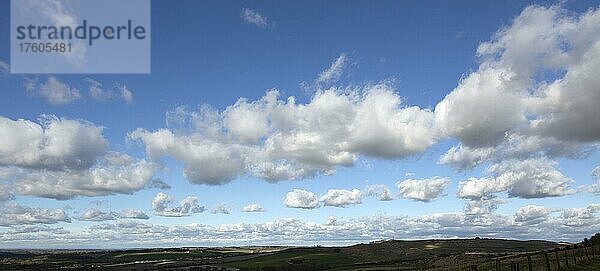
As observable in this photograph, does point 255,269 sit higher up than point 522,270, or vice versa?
point 522,270

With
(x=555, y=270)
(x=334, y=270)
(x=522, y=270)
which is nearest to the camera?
(x=555, y=270)

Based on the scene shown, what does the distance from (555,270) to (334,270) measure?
458 ft

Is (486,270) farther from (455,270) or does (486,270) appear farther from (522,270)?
(455,270)

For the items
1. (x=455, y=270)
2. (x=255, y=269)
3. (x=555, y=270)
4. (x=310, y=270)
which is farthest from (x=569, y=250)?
(x=255, y=269)

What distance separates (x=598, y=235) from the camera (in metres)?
88.1

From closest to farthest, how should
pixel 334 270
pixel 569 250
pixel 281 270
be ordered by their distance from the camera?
pixel 569 250
pixel 334 270
pixel 281 270

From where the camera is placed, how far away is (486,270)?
6456 cm

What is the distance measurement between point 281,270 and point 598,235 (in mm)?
130474

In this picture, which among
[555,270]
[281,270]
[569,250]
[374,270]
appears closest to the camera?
[555,270]

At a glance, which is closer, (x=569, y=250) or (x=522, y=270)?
(x=522, y=270)

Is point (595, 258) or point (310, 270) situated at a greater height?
point (595, 258)

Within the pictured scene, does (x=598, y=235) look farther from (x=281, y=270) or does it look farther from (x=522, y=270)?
(x=281, y=270)

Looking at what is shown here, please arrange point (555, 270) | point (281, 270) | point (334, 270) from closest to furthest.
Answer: point (555, 270)
point (334, 270)
point (281, 270)

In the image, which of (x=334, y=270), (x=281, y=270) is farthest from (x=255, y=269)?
(x=334, y=270)
